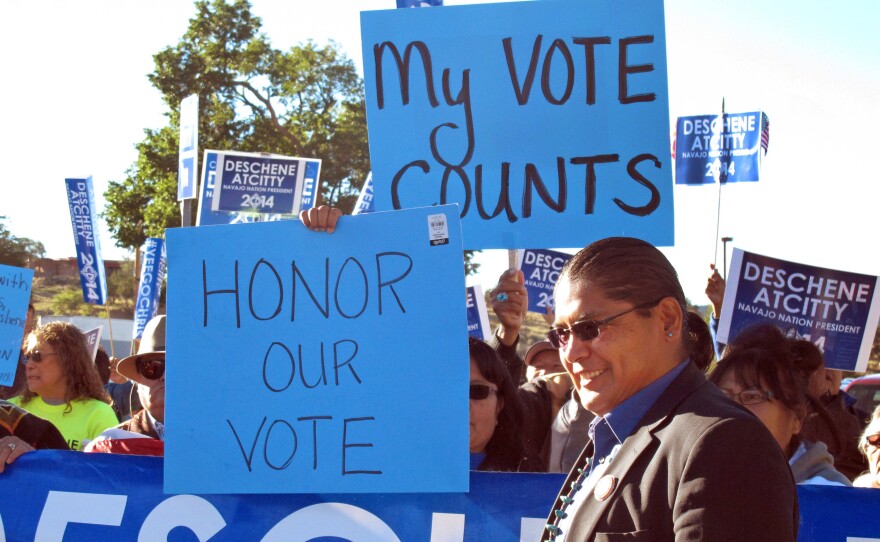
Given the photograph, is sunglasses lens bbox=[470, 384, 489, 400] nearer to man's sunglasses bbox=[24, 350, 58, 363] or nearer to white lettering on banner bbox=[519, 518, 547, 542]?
white lettering on banner bbox=[519, 518, 547, 542]

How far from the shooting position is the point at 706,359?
3.40 m

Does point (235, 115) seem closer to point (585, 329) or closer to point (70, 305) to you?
point (70, 305)

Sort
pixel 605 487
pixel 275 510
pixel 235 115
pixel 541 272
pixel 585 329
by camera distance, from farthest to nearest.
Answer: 1. pixel 235 115
2. pixel 541 272
3. pixel 275 510
4. pixel 585 329
5. pixel 605 487

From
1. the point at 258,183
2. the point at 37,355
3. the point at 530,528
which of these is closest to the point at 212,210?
the point at 258,183

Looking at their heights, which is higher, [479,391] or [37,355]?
[479,391]

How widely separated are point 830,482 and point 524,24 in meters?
1.73

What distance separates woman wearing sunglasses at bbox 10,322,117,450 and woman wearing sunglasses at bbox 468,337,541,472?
250cm

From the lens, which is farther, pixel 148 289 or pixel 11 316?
pixel 148 289

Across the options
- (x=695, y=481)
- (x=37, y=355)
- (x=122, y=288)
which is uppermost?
(x=695, y=481)

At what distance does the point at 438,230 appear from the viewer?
275 centimetres

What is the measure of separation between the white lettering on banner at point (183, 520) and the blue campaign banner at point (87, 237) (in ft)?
30.9

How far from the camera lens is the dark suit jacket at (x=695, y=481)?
1424 millimetres

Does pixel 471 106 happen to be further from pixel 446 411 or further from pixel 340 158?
pixel 340 158

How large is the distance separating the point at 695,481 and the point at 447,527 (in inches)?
59.6
